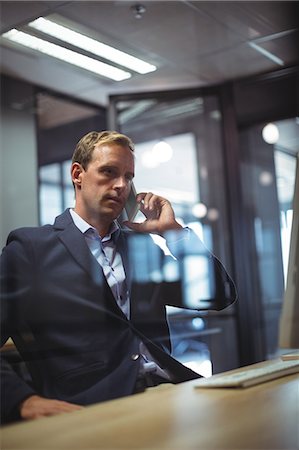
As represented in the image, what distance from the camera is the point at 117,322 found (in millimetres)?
1234

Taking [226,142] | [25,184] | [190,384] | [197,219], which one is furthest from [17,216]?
A: [190,384]

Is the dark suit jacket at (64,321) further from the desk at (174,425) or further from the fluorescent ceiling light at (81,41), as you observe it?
the fluorescent ceiling light at (81,41)

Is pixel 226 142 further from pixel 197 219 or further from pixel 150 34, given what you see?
pixel 150 34

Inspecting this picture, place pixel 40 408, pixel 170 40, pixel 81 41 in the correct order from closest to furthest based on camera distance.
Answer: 1. pixel 40 408
2. pixel 81 41
3. pixel 170 40

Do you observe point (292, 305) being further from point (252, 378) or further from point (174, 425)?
point (174, 425)

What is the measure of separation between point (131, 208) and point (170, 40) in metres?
1.35

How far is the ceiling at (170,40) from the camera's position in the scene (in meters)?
1.87

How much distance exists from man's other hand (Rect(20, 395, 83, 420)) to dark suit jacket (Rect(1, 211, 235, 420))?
2 cm

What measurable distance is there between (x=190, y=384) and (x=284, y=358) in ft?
1.47

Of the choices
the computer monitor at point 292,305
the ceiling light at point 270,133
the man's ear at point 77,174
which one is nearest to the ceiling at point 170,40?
the ceiling light at point 270,133

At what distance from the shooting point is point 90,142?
1.24m

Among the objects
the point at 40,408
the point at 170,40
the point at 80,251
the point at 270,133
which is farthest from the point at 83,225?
the point at 270,133

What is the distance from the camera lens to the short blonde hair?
1226 mm

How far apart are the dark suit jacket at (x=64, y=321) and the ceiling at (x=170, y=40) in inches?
31.2
